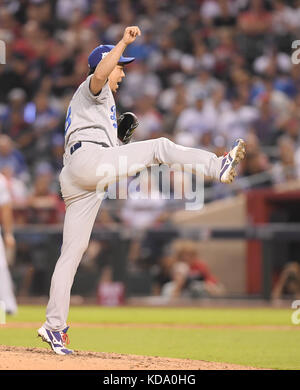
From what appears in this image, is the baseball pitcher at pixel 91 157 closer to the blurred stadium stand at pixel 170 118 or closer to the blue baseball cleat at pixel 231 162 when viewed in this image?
the blue baseball cleat at pixel 231 162

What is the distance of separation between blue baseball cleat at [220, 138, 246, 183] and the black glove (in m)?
1.00

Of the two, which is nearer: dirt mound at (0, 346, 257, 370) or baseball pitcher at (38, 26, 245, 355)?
dirt mound at (0, 346, 257, 370)

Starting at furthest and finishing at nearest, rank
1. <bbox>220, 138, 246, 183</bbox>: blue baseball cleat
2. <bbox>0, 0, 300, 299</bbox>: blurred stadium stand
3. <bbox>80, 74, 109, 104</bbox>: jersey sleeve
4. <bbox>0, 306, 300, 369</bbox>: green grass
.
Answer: <bbox>0, 0, 300, 299</bbox>: blurred stadium stand → <bbox>0, 306, 300, 369</bbox>: green grass → <bbox>80, 74, 109, 104</bbox>: jersey sleeve → <bbox>220, 138, 246, 183</bbox>: blue baseball cleat

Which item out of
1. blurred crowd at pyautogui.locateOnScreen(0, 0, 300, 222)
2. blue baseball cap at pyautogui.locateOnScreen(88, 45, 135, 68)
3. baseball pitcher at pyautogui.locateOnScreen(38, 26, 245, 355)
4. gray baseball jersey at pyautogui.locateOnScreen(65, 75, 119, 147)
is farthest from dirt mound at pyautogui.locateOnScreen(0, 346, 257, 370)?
blurred crowd at pyautogui.locateOnScreen(0, 0, 300, 222)

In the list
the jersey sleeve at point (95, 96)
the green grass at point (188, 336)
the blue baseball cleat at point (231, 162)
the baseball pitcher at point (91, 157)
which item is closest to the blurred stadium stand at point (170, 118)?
the green grass at point (188, 336)

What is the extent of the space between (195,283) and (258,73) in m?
4.48

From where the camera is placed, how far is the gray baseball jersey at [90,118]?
529cm

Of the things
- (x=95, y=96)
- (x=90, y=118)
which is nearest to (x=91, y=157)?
(x=90, y=118)

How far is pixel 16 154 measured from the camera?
14008mm

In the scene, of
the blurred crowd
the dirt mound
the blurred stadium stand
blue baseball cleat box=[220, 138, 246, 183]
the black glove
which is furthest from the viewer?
the blurred crowd

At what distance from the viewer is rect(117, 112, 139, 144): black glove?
18.9 feet

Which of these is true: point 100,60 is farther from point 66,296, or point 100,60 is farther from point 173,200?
point 173,200

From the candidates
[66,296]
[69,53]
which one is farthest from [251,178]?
[66,296]

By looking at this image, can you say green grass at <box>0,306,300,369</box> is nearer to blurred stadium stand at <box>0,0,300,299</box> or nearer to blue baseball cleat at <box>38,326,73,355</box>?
blue baseball cleat at <box>38,326,73,355</box>
